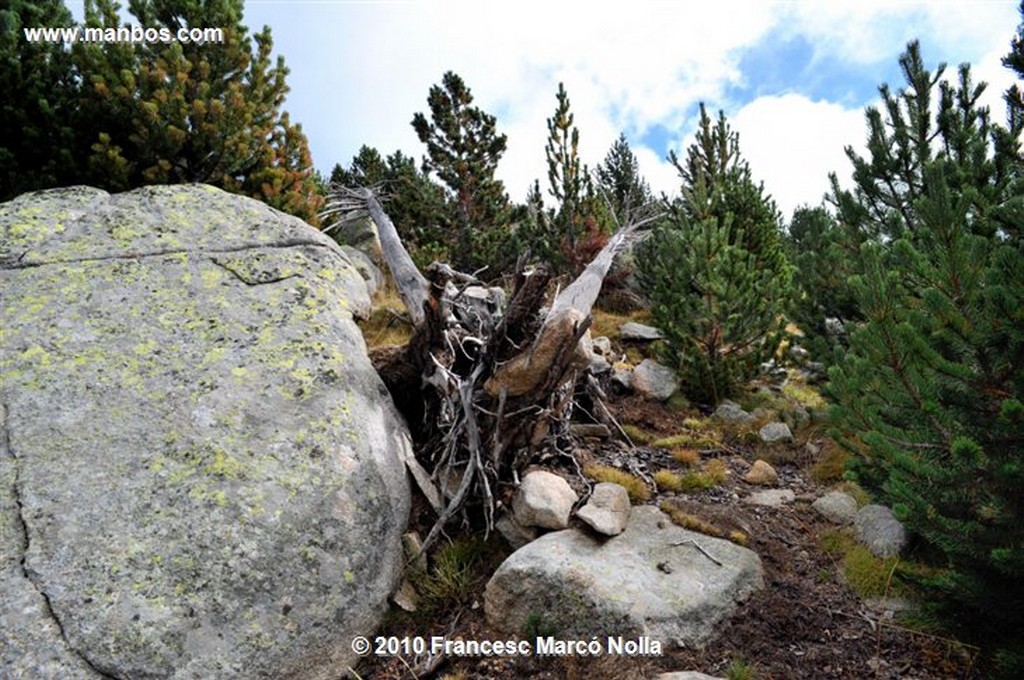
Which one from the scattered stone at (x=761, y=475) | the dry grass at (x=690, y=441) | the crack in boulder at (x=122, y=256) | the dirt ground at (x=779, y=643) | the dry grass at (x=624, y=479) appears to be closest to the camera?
the dirt ground at (x=779, y=643)

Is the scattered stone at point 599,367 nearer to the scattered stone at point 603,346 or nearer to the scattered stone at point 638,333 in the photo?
the scattered stone at point 603,346

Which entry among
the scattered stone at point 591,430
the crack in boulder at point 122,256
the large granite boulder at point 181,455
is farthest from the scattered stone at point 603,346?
the crack in boulder at point 122,256

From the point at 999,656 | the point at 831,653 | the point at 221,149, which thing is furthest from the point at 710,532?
the point at 221,149

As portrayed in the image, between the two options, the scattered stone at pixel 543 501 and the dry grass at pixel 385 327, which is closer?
the scattered stone at pixel 543 501

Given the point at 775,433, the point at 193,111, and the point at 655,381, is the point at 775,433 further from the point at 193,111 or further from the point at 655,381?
the point at 193,111

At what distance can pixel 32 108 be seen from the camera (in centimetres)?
802

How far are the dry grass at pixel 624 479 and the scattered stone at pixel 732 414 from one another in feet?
9.12

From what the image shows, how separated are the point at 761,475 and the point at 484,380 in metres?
3.44

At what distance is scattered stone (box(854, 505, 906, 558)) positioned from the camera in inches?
191

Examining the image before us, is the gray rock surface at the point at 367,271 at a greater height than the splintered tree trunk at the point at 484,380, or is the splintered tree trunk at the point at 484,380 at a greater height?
the gray rock surface at the point at 367,271

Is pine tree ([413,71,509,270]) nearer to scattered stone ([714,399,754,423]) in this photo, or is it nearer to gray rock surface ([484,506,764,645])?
scattered stone ([714,399,754,423])

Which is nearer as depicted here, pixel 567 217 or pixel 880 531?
pixel 880 531

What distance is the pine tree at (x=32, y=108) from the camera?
25.6 ft

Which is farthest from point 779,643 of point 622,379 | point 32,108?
point 32,108
